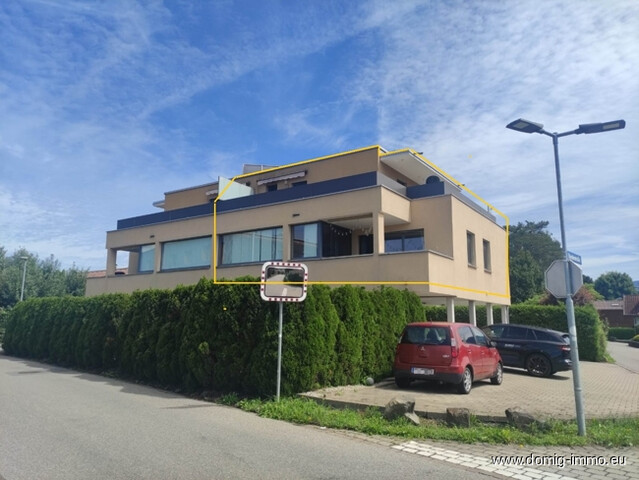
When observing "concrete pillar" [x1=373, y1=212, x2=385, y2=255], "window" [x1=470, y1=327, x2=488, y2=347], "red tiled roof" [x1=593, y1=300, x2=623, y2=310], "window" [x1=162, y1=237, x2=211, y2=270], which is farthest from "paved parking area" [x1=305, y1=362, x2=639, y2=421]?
"red tiled roof" [x1=593, y1=300, x2=623, y2=310]

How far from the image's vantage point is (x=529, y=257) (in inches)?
2648

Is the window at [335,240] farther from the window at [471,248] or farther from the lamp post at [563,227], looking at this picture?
the lamp post at [563,227]

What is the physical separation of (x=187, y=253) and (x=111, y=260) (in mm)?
7407

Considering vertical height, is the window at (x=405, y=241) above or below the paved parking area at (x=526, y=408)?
above

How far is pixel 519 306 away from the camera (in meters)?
26.8

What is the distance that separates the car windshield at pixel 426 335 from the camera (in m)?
12.0

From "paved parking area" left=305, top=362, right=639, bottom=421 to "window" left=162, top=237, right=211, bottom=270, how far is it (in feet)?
48.7

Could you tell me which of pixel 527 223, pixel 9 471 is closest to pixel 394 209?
pixel 9 471

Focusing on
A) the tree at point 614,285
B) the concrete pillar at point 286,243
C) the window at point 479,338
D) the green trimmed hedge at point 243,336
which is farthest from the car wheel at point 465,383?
the tree at point 614,285

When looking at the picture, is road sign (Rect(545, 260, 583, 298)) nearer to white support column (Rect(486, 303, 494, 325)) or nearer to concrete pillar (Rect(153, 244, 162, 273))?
white support column (Rect(486, 303, 494, 325))

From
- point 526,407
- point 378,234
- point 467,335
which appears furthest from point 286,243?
point 526,407

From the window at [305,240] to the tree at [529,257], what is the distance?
50127 mm

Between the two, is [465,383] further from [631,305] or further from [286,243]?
[631,305]

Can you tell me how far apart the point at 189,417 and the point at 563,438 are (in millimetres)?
6581
